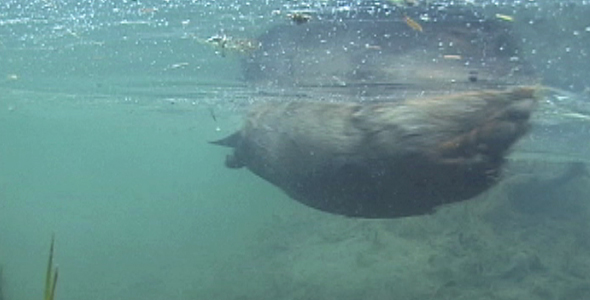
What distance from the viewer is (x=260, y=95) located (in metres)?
18.0

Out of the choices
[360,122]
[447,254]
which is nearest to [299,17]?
[360,122]

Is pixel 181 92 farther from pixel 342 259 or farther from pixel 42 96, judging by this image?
pixel 42 96

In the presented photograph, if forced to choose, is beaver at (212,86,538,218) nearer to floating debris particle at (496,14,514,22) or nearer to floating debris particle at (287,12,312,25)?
floating debris particle at (496,14,514,22)

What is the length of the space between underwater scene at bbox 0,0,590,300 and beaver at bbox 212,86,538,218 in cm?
3

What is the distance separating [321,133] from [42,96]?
72.5 ft

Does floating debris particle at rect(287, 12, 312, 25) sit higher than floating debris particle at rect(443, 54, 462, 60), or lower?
higher

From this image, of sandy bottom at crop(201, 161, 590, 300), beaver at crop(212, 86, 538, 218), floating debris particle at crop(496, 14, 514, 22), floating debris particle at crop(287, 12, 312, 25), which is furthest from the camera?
sandy bottom at crop(201, 161, 590, 300)

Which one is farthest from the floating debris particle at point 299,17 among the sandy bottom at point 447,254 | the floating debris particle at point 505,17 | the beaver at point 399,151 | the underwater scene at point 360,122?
the sandy bottom at point 447,254

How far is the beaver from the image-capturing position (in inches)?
315

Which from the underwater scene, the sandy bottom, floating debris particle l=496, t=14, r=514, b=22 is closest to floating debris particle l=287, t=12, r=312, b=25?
the underwater scene

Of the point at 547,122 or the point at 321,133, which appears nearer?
the point at 321,133

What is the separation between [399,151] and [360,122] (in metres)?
0.91

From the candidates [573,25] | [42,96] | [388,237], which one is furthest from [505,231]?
[42,96]

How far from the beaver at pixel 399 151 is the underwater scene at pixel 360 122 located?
0.03 meters
